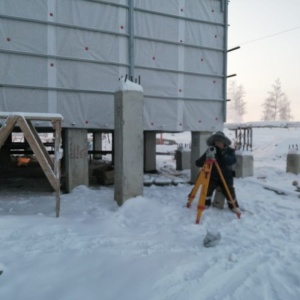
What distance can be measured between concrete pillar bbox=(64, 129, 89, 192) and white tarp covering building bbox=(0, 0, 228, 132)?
32cm

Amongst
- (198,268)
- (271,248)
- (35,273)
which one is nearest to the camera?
(35,273)

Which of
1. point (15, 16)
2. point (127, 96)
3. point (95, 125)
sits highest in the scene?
point (15, 16)

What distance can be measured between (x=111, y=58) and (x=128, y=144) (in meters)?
3.10

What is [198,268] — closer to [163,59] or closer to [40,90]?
[40,90]

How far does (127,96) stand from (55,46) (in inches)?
111

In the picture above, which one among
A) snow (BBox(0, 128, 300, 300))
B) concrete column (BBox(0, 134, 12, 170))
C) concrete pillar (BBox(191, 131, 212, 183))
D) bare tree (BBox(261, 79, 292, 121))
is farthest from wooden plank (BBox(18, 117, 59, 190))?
bare tree (BBox(261, 79, 292, 121))

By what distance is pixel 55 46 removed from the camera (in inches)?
311

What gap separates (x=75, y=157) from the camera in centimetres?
853

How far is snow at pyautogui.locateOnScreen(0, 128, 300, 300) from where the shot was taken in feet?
10.0

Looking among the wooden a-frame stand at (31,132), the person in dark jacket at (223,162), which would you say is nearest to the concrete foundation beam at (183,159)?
the person in dark jacket at (223,162)

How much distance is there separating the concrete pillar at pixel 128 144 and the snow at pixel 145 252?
352 mm

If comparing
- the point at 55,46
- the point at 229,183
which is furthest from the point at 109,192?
the point at 55,46

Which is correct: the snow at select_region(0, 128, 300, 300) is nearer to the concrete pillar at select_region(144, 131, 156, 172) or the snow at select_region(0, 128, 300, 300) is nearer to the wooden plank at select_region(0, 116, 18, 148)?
the wooden plank at select_region(0, 116, 18, 148)

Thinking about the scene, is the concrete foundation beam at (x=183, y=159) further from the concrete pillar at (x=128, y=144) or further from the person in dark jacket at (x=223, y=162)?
the person in dark jacket at (x=223, y=162)
